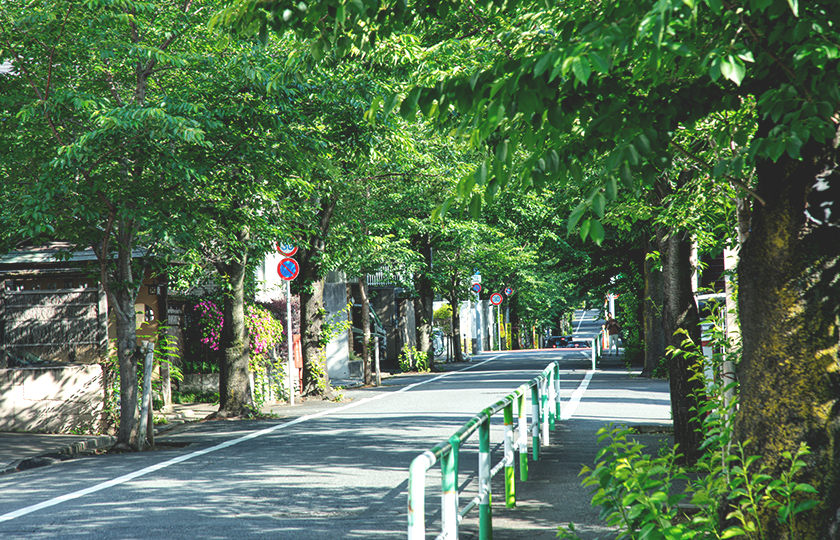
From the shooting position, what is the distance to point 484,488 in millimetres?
6359

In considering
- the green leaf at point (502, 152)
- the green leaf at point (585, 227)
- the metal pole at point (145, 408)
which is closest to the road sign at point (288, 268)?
the metal pole at point (145, 408)

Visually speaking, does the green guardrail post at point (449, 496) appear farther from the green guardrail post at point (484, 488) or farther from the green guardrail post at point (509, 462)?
the green guardrail post at point (509, 462)

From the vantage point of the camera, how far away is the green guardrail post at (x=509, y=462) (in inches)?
305

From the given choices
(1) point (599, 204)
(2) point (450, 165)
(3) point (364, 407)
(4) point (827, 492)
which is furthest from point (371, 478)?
(2) point (450, 165)

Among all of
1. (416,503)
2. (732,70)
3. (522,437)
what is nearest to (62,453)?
(522,437)

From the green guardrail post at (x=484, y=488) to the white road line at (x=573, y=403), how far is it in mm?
9323

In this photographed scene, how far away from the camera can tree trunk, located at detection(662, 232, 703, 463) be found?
10.3 m

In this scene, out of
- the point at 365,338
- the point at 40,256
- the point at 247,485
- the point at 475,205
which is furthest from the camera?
the point at 365,338

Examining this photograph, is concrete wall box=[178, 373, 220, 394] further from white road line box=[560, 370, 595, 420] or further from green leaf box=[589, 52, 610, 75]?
green leaf box=[589, 52, 610, 75]

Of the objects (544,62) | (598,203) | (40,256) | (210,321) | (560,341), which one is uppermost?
(40,256)

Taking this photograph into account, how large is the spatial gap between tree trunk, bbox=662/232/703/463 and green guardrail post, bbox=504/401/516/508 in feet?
10.6

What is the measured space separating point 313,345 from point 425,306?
51.4 feet

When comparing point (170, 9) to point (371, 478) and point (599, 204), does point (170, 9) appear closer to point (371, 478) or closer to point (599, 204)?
point (371, 478)

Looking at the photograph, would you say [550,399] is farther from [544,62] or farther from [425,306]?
[425,306]
